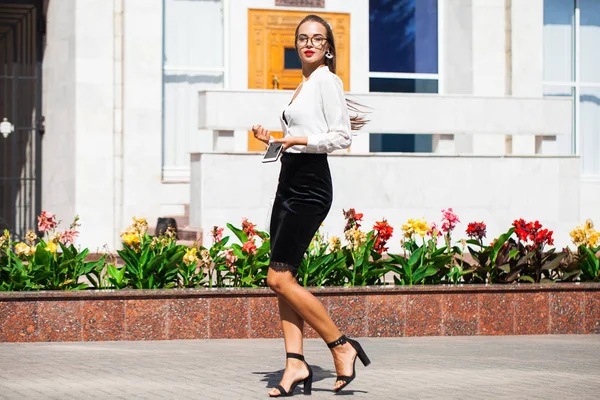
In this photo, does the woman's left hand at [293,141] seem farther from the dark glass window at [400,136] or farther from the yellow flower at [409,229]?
the dark glass window at [400,136]

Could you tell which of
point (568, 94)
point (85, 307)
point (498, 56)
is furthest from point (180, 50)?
point (85, 307)

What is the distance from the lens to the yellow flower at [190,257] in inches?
397

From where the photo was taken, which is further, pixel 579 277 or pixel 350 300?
pixel 579 277

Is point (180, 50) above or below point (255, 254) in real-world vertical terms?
above

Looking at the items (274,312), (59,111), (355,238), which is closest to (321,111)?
(274,312)

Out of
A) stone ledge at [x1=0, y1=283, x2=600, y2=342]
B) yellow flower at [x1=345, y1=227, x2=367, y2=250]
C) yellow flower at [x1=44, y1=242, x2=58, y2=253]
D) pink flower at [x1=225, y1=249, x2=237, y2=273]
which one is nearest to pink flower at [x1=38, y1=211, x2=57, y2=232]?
yellow flower at [x1=44, y1=242, x2=58, y2=253]

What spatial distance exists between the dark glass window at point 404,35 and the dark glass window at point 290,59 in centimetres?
149

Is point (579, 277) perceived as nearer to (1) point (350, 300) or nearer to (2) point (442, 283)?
(2) point (442, 283)

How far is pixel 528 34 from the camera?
18.3 metres

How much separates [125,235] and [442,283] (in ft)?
9.35

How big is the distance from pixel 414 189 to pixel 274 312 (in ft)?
19.1

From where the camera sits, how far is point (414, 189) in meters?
15.4

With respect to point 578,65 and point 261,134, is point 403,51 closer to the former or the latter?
point 578,65

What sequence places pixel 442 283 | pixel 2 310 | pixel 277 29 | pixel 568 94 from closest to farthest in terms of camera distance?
1. pixel 2 310
2. pixel 442 283
3. pixel 277 29
4. pixel 568 94
